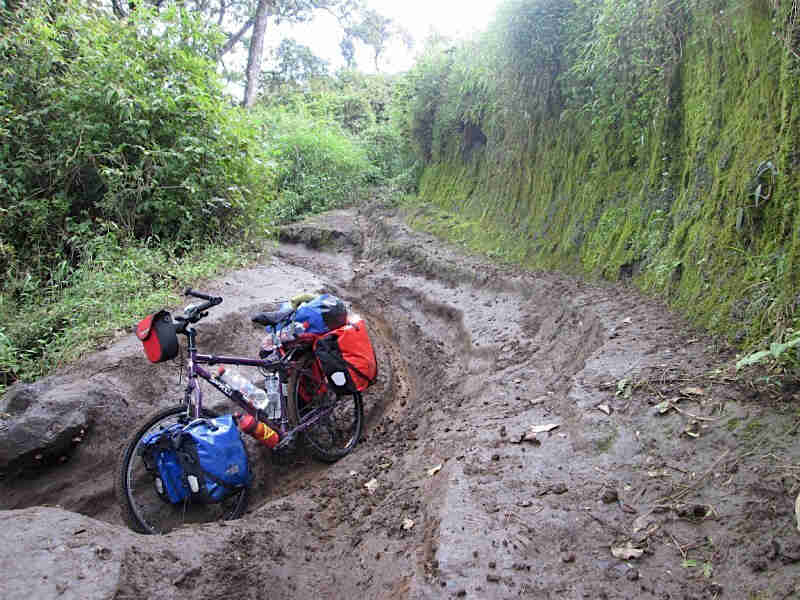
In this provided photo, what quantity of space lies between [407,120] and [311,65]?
19.0 m

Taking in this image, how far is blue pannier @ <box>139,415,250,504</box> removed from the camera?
3781mm

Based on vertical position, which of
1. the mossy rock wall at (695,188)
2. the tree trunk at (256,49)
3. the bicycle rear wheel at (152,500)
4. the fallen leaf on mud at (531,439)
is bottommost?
the bicycle rear wheel at (152,500)

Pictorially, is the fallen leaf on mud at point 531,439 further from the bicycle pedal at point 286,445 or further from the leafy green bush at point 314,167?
the leafy green bush at point 314,167

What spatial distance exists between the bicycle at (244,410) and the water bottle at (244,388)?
1.1 inches

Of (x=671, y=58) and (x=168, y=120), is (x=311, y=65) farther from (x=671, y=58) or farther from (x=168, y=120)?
(x=671, y=58)

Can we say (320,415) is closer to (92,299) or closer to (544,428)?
(544,428)

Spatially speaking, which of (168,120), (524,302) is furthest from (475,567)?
(168,120)

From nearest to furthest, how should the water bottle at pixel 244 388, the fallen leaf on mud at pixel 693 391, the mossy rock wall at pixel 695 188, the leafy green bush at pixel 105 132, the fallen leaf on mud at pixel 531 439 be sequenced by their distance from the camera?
the fallen leaf on mud at pixel 693 391 < the fallen leaf on mud at pixel 531 439 < the mossy rock wall at pixel 695 188 < the water bottle at pixel 244 388 < the leafy green bush at pixel 105 132

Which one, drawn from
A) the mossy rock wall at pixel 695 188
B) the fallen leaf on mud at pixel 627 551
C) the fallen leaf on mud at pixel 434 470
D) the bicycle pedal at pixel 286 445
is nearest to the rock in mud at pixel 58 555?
the bicycle pedal at pixel 286 445

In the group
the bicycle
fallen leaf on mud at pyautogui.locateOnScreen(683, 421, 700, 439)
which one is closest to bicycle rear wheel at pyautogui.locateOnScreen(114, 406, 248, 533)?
the bicycle

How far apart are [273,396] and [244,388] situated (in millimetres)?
352

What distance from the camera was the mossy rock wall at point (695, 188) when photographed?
3.55 meters

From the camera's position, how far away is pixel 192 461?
3783 mm

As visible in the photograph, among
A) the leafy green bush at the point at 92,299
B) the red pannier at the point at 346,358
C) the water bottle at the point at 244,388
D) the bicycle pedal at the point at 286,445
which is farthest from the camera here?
the leafy green bush at the point at 92,299
